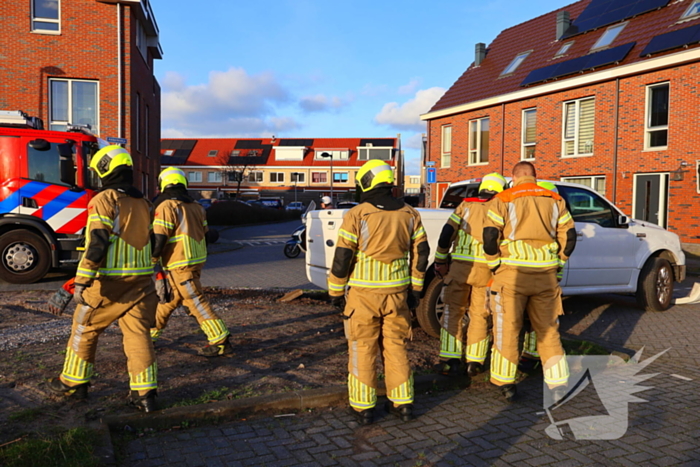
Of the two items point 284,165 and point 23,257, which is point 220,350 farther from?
→ point 284,165

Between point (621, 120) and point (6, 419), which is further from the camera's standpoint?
point (621, 120)

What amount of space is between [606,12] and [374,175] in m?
21.2

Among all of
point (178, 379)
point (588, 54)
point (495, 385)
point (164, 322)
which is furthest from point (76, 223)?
point (588, 54)

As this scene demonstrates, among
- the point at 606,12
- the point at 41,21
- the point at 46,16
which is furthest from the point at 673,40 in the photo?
the point at 41,21

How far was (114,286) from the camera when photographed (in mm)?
4246

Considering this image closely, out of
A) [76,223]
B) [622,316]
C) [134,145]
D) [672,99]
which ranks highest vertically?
[672,99]

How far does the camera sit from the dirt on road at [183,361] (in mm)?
4168

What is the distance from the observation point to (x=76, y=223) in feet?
34.0

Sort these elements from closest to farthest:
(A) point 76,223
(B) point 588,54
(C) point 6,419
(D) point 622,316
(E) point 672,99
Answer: (C) point 6,419 < (D) point 622,316 < (A) point 76,223 < (E) point 672,99 < (B) point 588,54

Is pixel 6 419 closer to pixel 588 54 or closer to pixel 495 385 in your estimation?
pixel 495 385

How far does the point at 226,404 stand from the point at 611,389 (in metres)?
3.23

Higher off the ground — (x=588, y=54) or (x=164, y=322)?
(x=588, y=54)

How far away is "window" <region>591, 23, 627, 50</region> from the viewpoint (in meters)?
20.5

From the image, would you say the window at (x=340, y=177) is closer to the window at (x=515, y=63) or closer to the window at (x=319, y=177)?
the window at (x=319, y=177)
